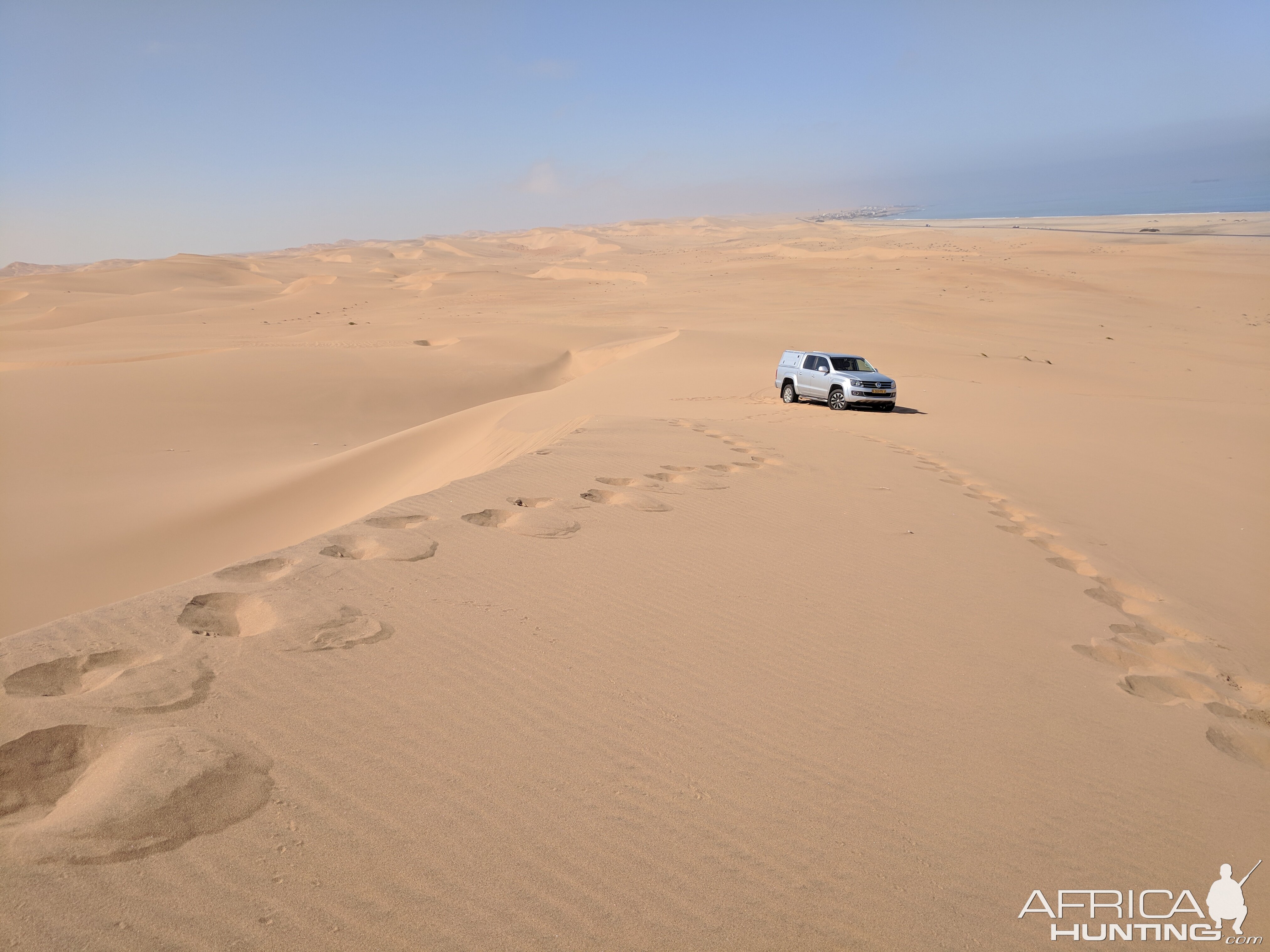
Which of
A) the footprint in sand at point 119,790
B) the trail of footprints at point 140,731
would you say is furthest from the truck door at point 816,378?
the footprint in sand at point 119,790

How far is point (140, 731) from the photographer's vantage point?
3391 millimetres

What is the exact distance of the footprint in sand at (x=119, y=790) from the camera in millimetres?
2791

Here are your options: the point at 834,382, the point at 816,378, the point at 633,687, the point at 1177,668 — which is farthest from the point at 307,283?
the point at 1177,668

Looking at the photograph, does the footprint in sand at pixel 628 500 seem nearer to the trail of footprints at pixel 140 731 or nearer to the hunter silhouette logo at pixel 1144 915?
the trail of footprints at pixel 140 731

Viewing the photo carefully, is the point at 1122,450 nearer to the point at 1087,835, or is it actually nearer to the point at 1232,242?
the point at 1087,835

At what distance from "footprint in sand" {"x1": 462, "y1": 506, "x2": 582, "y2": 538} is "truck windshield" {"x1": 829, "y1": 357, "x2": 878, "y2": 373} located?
11.9 m

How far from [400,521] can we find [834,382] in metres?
12.7

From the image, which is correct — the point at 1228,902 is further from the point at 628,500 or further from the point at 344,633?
the point at 628,500

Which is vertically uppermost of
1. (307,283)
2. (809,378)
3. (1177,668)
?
(307,283)

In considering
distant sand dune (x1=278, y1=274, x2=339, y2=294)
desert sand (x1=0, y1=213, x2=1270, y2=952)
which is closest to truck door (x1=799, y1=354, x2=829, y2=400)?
desert sand (x1=0, y1=213, x2=1270, y2=952)

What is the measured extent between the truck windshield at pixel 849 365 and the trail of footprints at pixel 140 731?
13.8 meters

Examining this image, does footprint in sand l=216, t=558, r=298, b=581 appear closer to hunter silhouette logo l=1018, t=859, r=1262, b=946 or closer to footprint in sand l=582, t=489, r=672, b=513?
footprint in sand l=582, t=489, r=672, b=513

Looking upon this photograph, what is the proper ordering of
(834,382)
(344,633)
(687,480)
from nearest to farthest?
(344,633)
(687,480)
(834,382)

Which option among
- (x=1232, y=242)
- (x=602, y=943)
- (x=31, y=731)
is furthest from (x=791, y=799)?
(x=1232, y=242)
